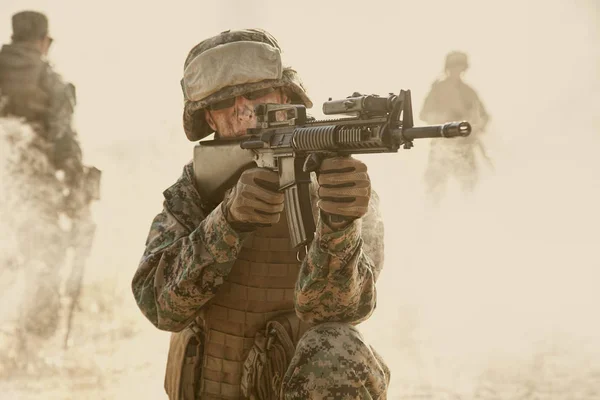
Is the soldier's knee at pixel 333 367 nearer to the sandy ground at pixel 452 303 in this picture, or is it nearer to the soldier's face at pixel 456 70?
the sandy ground at pixel 452 303

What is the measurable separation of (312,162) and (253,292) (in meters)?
0.83

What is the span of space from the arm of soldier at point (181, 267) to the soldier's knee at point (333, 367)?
17.4 inches

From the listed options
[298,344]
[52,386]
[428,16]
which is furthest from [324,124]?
[428,16]

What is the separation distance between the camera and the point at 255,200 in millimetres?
3027

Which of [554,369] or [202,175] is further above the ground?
[202,175]

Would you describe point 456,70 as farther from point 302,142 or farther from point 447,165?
point 302,142

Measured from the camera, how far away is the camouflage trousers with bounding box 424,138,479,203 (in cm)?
1105

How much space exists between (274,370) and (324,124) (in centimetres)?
106

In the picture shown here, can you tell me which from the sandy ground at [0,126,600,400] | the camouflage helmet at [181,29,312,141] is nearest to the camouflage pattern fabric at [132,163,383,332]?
the camouflage helmet at [181,29,312,141]

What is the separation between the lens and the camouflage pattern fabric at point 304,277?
3021 mm

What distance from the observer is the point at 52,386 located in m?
7.25

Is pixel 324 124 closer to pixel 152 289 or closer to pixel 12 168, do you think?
pixel 152 289

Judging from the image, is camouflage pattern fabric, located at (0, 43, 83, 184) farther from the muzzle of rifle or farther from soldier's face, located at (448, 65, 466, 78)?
the muzzle of rifle

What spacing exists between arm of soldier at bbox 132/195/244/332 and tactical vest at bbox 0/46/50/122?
4954 mm
